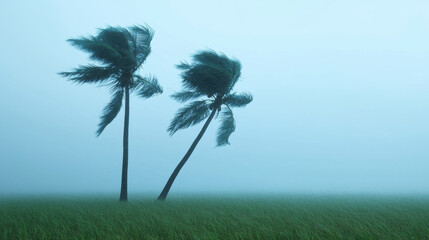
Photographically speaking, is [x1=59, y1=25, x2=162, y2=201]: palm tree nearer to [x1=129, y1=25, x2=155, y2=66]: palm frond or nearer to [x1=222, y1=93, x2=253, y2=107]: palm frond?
[x1=129, y1=25, x2=155, y2=66]: palm frond

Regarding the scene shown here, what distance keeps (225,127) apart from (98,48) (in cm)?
795

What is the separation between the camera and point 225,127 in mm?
16812

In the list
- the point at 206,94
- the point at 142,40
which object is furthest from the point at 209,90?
the point at 142,40

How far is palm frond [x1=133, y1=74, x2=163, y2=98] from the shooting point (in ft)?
50.1

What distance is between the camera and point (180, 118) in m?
15.4

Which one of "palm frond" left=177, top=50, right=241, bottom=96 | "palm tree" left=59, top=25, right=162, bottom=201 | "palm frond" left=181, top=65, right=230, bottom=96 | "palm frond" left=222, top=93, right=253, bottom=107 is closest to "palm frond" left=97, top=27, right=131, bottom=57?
"palm tree" left=59, top=25, right=162, bottom=201

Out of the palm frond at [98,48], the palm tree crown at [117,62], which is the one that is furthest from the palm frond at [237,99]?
the palm frond at [98,48]

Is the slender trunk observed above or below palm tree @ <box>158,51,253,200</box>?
below

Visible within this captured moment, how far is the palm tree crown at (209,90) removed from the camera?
14.7 m

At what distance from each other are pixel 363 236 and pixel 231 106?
12362 mm

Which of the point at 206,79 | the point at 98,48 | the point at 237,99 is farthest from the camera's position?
the point at 237,99

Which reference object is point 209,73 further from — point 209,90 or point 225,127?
point 225,127

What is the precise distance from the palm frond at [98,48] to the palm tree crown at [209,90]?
3.41 m

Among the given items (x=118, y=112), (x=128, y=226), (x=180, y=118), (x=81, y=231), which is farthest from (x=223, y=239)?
(x=118, y=112)
